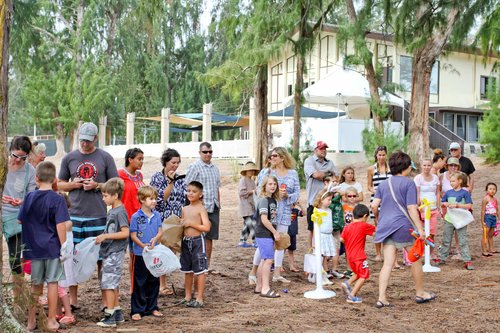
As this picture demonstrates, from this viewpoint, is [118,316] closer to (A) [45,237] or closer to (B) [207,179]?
(A) [45,237]

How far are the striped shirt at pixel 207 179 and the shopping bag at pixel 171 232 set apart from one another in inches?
53.2

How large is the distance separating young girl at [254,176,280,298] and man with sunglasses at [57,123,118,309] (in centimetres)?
183

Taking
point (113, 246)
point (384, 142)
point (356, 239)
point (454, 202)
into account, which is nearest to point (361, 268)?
point (356, 239)

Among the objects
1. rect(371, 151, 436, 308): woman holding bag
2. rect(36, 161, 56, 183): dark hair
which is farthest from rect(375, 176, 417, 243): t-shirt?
rect(36, 161, 56, 183): dark hair

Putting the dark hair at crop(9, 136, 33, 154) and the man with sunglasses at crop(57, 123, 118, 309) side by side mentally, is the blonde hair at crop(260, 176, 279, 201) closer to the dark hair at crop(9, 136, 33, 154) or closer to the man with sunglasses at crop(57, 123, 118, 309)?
the man with sunglasses at crop(57, 123, 118, 309)

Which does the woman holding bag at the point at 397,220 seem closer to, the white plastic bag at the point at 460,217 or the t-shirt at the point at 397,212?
the t-shirt at the point at 397,212

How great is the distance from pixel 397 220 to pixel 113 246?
116 inches

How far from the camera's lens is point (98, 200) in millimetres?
6938

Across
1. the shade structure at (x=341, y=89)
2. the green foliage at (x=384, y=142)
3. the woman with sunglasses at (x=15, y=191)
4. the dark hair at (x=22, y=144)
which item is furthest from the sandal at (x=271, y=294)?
the shade structure at (x=341, y=89)

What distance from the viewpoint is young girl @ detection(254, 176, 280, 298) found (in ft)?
25.7

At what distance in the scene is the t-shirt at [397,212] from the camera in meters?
7.41

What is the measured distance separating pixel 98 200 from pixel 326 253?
3008 millimetres

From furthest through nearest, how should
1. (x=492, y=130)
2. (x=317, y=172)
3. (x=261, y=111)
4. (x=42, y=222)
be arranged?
(x=261, y=111)
(x=492, y=130)
(x=317, y=172)
(x=42, y=222)

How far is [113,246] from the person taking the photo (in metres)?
6.43
